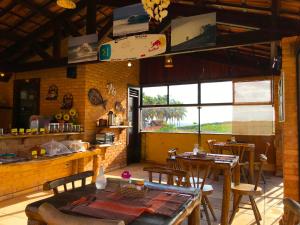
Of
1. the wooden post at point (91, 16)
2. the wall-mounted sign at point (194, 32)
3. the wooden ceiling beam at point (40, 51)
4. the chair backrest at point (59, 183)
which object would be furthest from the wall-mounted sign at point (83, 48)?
the chair backrest at point (59, 183)

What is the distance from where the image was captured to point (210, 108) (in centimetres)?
755

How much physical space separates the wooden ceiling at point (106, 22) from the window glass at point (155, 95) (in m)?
2.35

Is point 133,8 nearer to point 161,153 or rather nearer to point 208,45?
point 208,45

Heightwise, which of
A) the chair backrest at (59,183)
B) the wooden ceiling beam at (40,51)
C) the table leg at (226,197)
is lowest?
the table leg at (226,197)

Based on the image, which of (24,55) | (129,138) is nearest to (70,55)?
(24,55)

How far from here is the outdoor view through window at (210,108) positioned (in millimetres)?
6910


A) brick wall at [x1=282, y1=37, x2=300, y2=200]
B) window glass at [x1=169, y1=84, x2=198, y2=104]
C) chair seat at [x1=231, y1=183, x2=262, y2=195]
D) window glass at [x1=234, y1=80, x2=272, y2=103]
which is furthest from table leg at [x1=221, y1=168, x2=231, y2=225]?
window glass at [x1=169, y1=84, x2=198, y2=104]

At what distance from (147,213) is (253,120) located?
19.8ft

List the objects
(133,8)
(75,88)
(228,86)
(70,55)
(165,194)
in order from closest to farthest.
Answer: (165,194), (133,8), (70,55), (75,88), (228,86)

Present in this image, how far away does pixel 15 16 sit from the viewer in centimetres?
574

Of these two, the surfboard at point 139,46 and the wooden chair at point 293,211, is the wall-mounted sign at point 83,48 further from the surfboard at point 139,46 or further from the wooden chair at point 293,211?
the wooden chair at point 293,211

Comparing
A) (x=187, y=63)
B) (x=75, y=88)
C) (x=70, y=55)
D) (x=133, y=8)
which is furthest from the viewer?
(x=187, y=63)

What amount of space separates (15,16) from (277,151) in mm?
6984

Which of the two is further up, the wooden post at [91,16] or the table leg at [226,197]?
the wooden post at [91,16]
